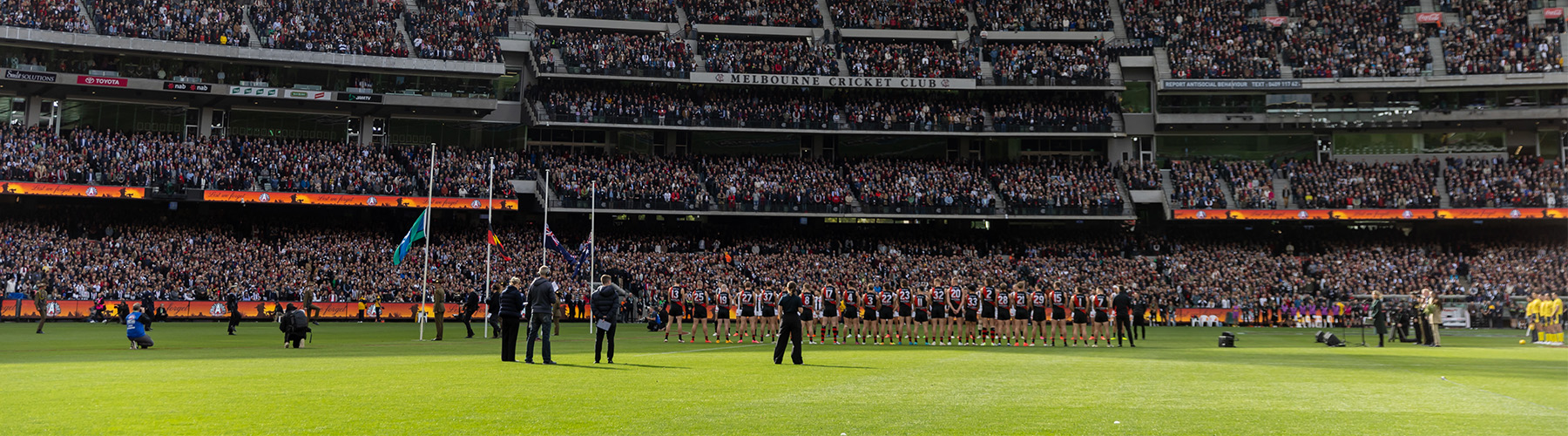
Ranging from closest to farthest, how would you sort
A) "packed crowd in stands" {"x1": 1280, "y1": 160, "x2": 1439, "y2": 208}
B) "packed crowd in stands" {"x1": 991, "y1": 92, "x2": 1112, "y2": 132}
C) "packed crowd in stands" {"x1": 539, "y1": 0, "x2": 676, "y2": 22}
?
"packed crowd in stands" {"x1": 1280, "y1": 160, "x2": 1439, "y2": 208} → "packed crowd in stands" {"x1": 991, "y1": 92, "x2": 1112, "y2": 132} → "packed crowd in stands" {"x1": 539, "y1": 0, "x2": 676, "y2": 22}

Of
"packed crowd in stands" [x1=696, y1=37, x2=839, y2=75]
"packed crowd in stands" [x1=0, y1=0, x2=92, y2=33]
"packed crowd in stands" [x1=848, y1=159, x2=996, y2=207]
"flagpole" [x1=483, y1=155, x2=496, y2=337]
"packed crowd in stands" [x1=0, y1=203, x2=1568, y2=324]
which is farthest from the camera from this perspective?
"packed crowd in stands" [x1=696, y1=37, x2=839, y2=75]

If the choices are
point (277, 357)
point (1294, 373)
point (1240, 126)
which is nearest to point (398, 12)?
point (277, 357)

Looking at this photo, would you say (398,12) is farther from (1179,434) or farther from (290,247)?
(1179,434)

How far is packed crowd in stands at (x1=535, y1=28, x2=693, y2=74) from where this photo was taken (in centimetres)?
6225

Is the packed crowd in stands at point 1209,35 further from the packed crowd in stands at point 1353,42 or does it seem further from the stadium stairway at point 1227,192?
the stadium stairway at point 1227,192

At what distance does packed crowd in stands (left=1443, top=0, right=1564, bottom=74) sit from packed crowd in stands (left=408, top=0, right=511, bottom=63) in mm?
56073

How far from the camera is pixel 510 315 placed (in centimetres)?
1950

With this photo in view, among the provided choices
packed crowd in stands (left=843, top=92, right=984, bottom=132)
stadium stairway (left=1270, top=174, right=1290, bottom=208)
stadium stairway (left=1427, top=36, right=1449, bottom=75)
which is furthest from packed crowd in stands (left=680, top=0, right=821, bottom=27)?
stadium stairway (left=1427, top=36, right=1449, bottom=75)

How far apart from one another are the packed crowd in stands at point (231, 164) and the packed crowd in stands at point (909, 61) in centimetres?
2076

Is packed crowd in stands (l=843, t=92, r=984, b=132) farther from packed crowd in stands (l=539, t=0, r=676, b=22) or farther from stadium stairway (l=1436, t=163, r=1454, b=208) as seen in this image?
stadium stairway (l=1436, t=163, r=1454, b=208)

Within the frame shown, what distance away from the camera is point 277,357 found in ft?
69.3

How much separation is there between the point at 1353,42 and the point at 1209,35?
825 centimetres

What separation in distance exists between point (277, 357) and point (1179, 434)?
17536 millimetres

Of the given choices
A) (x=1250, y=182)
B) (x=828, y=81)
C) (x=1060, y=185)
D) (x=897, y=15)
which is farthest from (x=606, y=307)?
(x=1250, y=182)
